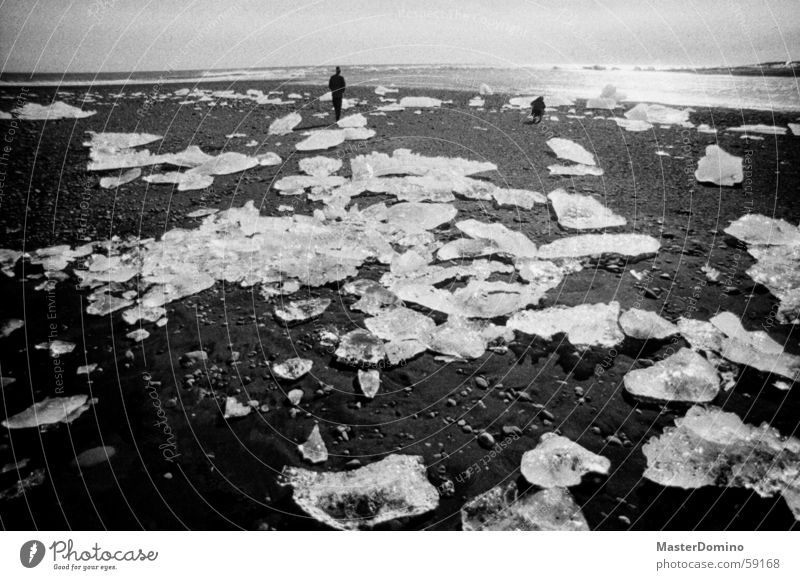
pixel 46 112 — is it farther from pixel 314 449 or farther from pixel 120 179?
pixel 314 449

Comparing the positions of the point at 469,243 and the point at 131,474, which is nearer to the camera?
the point at 131,474

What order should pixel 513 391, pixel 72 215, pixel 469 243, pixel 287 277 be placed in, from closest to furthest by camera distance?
pixel 513 391
pixel 287 277
pixel 469 243
pixel 72 215

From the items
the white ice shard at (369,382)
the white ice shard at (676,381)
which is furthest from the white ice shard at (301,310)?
the white ice shard at (676,381)

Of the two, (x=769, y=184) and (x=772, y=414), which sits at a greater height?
(x=769, y=184)

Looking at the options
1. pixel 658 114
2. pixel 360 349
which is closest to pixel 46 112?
pixel 360 349

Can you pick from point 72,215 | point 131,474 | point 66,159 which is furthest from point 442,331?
point 66,159

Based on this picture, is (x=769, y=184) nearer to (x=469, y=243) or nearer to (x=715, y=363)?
(x=715, y=363)

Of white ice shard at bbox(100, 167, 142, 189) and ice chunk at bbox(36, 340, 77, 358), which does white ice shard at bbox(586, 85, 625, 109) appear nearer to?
white ice shard at bbox(100, 167, 142, 189)
